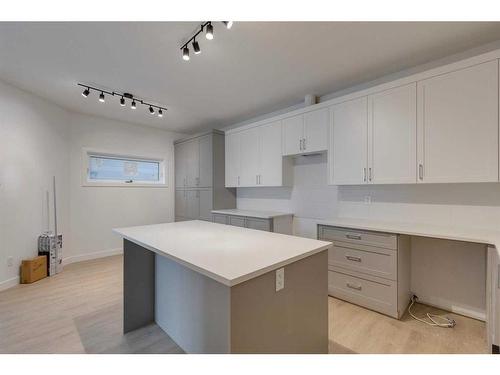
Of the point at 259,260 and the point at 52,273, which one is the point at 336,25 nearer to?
the point at 259,260

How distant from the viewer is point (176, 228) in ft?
7.20

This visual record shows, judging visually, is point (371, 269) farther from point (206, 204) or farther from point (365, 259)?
point (206, 204)

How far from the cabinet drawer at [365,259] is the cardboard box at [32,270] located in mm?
3907

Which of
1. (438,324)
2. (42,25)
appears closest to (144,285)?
(42,25)

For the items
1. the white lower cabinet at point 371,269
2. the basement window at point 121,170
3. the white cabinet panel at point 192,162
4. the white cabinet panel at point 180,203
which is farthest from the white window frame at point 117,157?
the white lower cabinet at point 371,269

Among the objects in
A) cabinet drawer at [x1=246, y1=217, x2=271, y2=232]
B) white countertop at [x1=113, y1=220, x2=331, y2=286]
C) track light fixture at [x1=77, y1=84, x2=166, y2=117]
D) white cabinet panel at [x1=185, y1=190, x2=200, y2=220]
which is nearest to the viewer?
white countertop at [x1=113, y1=220, x2=331, y2=286]

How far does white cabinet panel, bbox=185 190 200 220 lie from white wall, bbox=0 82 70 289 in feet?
6.71

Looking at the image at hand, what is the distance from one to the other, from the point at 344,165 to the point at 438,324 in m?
1.75

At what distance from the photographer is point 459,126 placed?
202 cm

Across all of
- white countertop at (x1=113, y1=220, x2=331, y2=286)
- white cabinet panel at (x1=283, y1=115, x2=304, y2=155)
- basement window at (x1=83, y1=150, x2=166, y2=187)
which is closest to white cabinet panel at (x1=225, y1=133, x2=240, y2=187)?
white cabinet panel at (x1=283, y1=115, x2=304, y2=155)

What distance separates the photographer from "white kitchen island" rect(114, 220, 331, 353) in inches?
43.8

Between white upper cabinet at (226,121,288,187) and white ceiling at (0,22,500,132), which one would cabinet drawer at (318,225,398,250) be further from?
white ceiling at (0,22,500,132)

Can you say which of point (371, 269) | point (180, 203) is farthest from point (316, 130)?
point (180, 203)

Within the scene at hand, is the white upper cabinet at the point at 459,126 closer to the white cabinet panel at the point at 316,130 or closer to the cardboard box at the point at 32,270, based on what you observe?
the white cabinet panel at the point at 316,130
